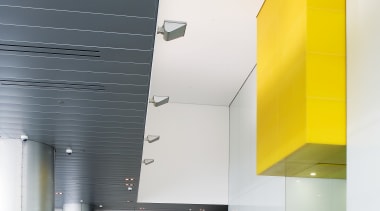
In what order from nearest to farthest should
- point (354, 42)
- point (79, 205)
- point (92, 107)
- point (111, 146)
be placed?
1. point (354, 42)
2. point (92, 107)
3. point (111, 146)
4. point (79, 205)

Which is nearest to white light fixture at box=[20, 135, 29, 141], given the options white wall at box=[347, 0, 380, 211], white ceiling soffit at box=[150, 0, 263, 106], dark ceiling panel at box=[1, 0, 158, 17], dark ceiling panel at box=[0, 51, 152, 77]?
white ceiling soffit at box=[150, 0, 263, 106]

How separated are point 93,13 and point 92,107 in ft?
11.7

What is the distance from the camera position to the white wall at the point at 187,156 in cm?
2145

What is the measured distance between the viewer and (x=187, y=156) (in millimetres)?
21812

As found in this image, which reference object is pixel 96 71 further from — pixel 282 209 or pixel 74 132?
pixel 282 209

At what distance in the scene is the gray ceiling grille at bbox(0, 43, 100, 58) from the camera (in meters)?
7.07

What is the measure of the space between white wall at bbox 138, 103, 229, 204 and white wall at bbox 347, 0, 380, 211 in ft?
47.3

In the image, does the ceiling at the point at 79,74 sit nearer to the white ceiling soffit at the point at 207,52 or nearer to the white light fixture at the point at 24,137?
the white light fixture at the point at 24,137

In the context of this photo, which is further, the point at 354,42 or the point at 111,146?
the point at 111,146

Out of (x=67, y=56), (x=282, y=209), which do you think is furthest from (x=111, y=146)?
(x=67, y=56)

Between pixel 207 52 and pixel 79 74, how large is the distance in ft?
27.2

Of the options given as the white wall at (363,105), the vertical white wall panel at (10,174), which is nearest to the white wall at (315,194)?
the white wall at (363,105)

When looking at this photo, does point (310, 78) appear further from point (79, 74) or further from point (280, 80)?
point (79, 74)

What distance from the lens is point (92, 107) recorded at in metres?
9.56
